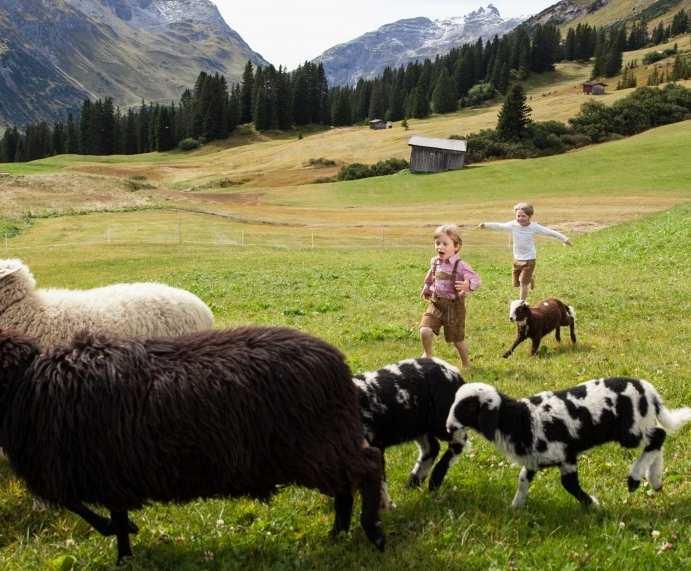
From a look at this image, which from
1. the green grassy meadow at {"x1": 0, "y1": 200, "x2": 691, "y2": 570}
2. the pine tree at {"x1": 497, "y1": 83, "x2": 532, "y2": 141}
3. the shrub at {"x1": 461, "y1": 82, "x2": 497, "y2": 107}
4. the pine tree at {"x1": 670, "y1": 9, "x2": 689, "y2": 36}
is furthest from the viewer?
the pine tree at {"x1": 670, "y1": 9, "x2": 689, "y2": 36}

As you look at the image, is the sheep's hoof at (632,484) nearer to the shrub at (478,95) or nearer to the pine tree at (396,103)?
the shrub at (478,95)

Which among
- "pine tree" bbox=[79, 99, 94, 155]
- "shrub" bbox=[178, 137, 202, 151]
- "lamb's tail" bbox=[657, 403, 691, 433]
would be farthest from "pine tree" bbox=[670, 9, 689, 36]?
"lamb's tail" bbox=[657, 403, 691, 433]

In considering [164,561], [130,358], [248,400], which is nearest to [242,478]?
[248,400]

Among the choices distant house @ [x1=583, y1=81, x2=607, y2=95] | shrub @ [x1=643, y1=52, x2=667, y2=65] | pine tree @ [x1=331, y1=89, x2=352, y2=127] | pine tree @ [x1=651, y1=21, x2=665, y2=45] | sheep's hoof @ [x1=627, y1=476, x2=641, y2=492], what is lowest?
sheep's hoof @ [x1=627, y1=476, x2=641, y2=492]

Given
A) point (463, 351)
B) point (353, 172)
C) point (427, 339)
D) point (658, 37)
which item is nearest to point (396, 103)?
point (353, 172)

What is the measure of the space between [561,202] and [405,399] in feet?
193

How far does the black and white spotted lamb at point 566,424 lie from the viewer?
5598 mm

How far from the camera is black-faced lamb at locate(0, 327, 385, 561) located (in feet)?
15.3

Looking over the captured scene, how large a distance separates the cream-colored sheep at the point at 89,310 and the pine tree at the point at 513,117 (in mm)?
88631

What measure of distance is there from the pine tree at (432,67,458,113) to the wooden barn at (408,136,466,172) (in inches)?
2122

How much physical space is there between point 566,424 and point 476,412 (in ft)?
2.79

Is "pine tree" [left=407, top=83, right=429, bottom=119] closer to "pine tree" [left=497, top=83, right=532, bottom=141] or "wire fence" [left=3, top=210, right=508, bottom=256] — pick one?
"pine tree" [left=497, top=83, right=532, bottom=141]

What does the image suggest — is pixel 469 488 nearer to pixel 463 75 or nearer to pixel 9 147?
pixel 463 75

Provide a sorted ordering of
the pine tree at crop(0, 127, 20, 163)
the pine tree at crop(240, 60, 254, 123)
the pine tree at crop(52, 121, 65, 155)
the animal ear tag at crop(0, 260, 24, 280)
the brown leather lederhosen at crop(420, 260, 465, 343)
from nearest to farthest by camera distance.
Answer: the animal ear tag at crop(0, 260, 24, 280) < the brown leather lederhosen at crop(420, 260, 465, 343) < the pine tree at crop(240, 60, 254, 123) < the pine tree at crop(52, 121, 65, 155) < the pine tree at crop(0, 127, 20, 163)
